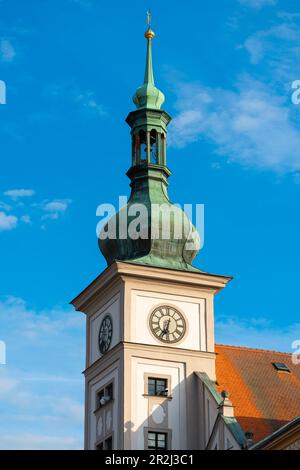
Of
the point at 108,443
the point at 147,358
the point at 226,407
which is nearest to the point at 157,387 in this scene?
the point at 147,358

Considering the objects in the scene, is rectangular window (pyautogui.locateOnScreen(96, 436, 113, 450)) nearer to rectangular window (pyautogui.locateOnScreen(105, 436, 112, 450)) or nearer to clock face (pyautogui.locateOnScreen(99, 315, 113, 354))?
rectangular window (pyautogui.locateOnScreen(105, 436, 112, 450))

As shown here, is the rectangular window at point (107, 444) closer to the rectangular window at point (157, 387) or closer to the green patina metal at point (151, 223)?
the rectangular window at point (157, 387)

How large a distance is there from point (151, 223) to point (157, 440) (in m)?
9.14

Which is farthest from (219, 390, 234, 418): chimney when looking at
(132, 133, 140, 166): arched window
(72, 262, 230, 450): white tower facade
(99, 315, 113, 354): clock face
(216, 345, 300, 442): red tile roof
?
(132, 133, 140, 166): arched window

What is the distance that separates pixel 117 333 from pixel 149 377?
232 cm

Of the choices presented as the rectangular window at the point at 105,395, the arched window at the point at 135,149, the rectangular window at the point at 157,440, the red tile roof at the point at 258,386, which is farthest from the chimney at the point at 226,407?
the arched window at the point at 135,149

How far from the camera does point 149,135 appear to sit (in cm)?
5538

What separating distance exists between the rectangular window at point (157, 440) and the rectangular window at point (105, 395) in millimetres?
2489

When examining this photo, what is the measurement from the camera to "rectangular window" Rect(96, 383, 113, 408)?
4969 centimetres

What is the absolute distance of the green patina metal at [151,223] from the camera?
51.8m

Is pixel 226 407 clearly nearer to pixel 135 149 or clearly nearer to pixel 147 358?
pixel 147 358

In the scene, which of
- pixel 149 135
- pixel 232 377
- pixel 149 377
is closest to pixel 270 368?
pixel 232 377

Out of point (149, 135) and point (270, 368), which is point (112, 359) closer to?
point (270, 368)
